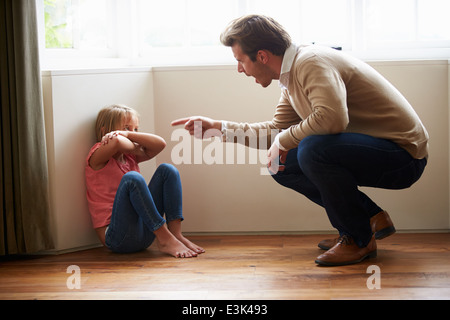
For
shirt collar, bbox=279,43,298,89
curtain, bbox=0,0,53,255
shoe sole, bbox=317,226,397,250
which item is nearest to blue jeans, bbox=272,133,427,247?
shoe sole, bbox=317,226,397,250

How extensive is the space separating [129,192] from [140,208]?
3.1 inches

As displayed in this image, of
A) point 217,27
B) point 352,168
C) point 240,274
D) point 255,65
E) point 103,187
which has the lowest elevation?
point 240,274

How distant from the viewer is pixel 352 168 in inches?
89.3

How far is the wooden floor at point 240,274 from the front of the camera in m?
2.00

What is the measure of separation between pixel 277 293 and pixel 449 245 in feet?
3.39

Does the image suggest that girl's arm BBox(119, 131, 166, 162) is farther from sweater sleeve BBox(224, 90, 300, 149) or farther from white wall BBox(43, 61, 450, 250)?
sweater sleeve BBox(224, 90, 300, 149)

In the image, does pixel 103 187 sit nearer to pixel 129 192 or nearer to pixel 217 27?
pixel 129 192

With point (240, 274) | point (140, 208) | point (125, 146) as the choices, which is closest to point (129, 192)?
point (140, 208)

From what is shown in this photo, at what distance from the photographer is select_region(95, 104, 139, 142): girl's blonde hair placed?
270 centimetres

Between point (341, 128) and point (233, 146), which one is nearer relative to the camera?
point (341, 128)

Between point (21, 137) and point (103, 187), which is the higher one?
point (21, 137)

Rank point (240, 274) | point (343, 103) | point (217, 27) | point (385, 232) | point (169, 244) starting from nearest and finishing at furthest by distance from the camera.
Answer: point (343, 103) → point (240, 274) → point (385, 232) → point (169, 244) → point (217, 27)
